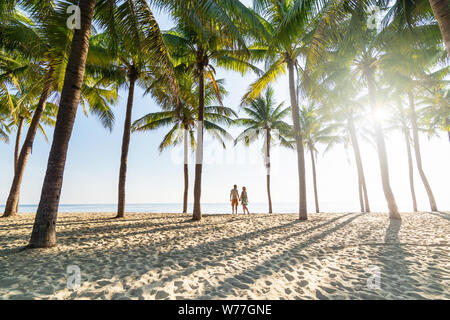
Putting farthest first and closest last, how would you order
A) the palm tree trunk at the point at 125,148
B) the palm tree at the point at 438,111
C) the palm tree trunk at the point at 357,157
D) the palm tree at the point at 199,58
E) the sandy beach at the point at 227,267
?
the palm tree trunk at the point at 357,157 < the palm tree at the point at 438,111 < the palm tree trunk at the point at 125,148 < the palm tree at the point at 199,58 < the sandy beach at the point at 227,267

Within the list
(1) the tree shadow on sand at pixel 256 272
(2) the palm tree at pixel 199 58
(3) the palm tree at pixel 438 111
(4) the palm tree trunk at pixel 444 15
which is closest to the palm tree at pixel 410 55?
(3) the palm tree at pixel 438 111

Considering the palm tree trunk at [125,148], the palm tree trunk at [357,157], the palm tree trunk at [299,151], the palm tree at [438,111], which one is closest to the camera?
the palm tree trunk at [299,151]

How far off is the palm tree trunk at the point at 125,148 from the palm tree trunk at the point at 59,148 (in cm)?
521

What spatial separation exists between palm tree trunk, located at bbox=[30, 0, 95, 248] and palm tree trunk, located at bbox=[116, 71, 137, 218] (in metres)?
5.21

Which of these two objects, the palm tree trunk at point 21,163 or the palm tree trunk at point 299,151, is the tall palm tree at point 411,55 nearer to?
the palm tree trunk at point 299,151

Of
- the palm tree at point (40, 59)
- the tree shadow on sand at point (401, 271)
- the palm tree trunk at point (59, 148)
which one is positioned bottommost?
the tree shadow on sand at point (401, 271)

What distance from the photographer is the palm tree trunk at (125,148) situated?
923 centimetres

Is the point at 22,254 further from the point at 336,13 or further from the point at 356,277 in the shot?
the point at 336,13

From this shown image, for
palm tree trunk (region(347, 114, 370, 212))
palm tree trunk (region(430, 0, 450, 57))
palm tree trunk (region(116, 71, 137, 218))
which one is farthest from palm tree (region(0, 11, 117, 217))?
palm tree trunk (region(347, 114, 370, 212))

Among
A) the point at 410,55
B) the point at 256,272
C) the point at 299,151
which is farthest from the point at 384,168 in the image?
the point at 256,272

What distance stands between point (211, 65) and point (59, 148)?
745cm

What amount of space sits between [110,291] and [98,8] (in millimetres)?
7547

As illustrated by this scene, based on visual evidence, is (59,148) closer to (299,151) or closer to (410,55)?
(299,151)
